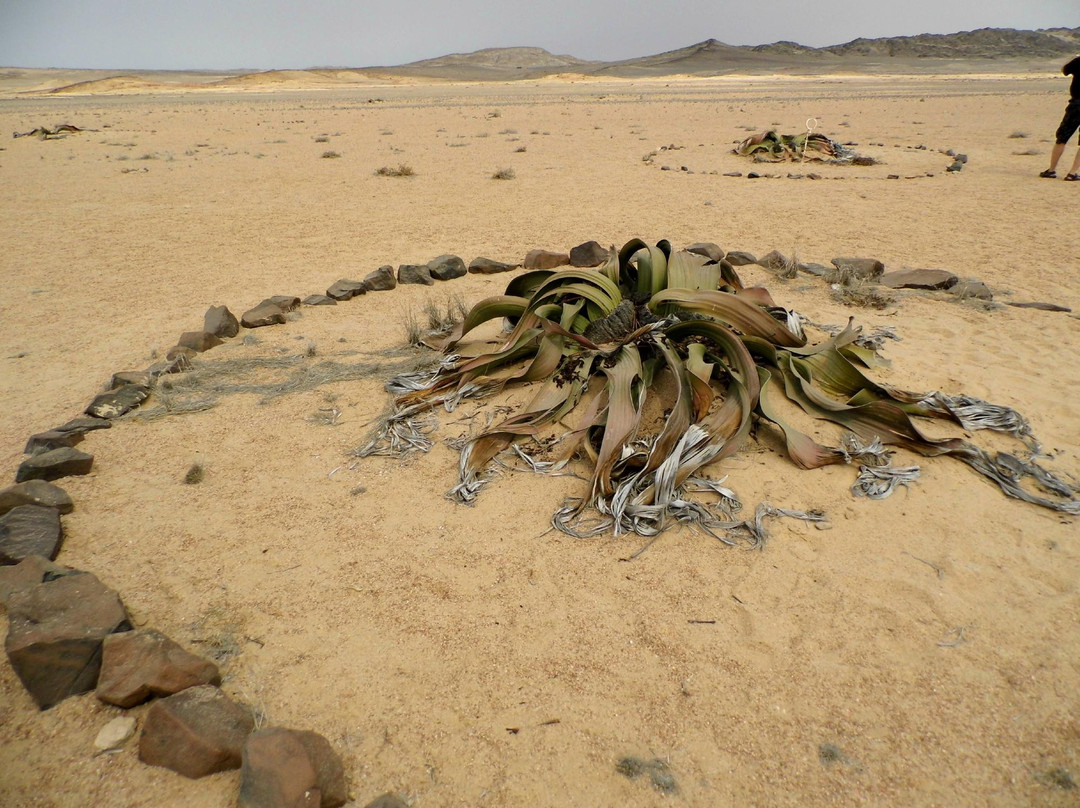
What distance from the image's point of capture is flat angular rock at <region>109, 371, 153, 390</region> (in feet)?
11.5

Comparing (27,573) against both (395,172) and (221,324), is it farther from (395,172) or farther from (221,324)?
(395,172)

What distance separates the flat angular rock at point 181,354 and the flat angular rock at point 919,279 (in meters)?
4.80

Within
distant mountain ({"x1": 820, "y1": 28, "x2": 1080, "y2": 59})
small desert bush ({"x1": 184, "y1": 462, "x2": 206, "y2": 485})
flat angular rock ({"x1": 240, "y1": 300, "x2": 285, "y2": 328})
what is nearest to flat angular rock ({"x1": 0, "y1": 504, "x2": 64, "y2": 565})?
small desert bush ({"x1": 184, "y1": 462, "x2": 206, "y2": 485})

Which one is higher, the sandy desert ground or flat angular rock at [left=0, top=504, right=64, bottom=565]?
flat angular rock at [left=0, top=504, right=64, bottom=565]

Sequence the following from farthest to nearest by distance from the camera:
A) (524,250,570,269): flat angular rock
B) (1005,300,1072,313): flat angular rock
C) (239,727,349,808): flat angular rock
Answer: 1. (524,250,570,269): flat angular rock
2. (1005,300,1072,313): flat angular rock
3. (239,727,349,808): flat angular rock

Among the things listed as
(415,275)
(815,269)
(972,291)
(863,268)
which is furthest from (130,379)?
(972,291)

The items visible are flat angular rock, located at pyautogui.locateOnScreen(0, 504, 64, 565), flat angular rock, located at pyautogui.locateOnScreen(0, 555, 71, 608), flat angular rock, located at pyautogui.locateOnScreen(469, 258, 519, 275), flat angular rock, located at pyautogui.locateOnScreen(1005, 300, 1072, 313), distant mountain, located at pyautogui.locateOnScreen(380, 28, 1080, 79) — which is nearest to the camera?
flat angular rock, located at pyautogui.locateOnScreen(0, 555, 71, 608)

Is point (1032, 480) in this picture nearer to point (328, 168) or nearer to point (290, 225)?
point (290, 225)

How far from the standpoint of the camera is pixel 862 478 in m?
2.57

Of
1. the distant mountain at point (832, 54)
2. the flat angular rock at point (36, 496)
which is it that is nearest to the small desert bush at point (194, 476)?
the flat angular rock at point (36, 496)

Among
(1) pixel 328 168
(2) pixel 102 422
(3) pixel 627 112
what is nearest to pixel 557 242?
(2) pixel 102 422

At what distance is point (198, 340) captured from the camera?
4.06m

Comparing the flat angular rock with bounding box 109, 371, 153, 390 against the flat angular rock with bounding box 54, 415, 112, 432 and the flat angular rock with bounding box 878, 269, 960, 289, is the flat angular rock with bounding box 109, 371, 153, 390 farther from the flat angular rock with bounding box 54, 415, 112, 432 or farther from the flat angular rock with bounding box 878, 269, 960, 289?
the flat angular rock with bounding box 878, 269, 960, 289

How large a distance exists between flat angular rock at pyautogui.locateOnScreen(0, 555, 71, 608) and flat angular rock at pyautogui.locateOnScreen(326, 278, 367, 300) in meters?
3.02
